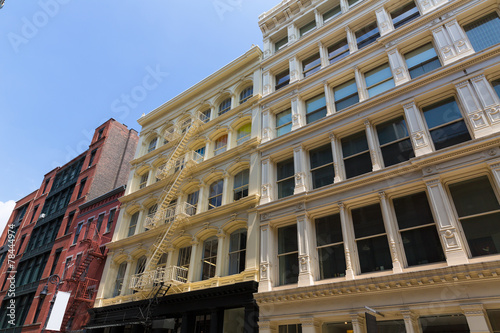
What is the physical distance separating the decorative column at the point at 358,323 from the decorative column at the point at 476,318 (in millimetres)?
3019

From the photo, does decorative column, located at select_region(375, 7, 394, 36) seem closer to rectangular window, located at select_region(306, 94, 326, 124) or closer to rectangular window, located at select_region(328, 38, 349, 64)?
rectangular window, located at select_region(328, 38, 349, 64)

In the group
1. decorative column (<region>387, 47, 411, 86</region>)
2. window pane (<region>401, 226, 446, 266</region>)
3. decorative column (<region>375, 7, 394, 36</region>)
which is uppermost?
decorative column (<region>375, 7, 394, 36</region>)

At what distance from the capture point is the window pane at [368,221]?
11977 mm

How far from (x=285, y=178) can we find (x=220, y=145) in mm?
6833

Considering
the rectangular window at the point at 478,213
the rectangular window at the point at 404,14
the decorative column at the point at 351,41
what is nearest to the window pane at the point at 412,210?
the rectangular window at the point at 478,213

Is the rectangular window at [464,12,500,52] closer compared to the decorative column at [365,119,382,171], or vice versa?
the rectangular window at [464,12,500,52]

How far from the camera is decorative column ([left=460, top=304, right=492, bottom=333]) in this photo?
8398mm

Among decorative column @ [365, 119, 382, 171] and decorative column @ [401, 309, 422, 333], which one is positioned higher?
decorative column @ [365, 119, 382, 171]

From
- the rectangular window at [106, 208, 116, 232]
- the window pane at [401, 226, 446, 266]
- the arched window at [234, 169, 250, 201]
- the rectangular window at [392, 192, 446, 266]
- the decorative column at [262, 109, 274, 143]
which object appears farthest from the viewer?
the rectangular window at [106, 208, 116, 232]

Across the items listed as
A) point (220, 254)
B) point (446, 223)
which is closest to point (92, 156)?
point (220, 254)

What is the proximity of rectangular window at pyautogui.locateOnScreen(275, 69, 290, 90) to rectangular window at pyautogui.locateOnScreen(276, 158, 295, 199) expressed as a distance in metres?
5.75

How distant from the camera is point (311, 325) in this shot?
11.3 m

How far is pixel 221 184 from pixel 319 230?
7560 millimetres

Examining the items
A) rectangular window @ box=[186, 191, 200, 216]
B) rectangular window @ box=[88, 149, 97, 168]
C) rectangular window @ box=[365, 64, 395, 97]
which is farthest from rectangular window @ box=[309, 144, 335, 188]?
rectangular window @ box=[88, 149, 97, 168]
